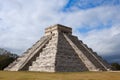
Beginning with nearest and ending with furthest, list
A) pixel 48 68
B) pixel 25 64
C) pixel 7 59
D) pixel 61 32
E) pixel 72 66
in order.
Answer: pixel 48 68 < pixel 72 66 < pixel 25 64 < pixel 61 32 < pixel 7 59

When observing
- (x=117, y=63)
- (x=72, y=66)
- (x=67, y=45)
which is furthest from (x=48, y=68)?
(x=117, y=63)

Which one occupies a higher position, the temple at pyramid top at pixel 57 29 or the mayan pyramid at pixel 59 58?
the temple at pyramid top at pixel 57 29

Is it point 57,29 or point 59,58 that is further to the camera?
point 57,29

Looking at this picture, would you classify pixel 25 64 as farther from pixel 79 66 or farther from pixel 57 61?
pixel 79 66

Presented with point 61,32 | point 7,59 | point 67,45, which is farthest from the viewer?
point 7,59

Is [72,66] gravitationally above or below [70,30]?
below

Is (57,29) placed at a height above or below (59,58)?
above

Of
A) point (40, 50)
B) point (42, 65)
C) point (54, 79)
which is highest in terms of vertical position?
point (40, 50)

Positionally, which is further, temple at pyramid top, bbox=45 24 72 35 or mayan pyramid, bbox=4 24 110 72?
temple at pyramid top, bbox=45 24 72 35

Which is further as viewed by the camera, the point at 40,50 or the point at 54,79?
the point at 40,50

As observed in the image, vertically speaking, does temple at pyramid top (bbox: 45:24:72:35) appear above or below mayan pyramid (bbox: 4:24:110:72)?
above

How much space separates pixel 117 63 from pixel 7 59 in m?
35.8

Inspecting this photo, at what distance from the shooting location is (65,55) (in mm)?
38969

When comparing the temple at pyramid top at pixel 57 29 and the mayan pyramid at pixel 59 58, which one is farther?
the temple at pyramid top at pixel 57 29
